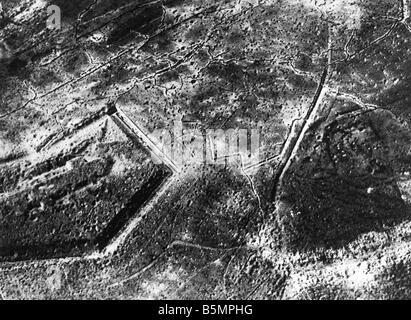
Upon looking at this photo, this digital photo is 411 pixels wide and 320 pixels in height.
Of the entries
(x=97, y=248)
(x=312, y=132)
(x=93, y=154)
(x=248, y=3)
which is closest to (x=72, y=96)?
(x=93, y=154)

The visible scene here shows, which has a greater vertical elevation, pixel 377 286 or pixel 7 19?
pixel 7 19

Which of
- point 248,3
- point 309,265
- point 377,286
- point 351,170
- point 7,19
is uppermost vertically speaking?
point 7,19

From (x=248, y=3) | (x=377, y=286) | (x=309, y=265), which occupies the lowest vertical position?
(x=377, y=286)

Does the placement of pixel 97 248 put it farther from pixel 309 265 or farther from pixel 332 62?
pixel 332 62

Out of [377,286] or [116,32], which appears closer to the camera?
[377,286]

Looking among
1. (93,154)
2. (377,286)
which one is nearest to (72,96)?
(93,154)

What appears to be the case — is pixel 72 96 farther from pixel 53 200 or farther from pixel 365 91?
pixel 365 91
